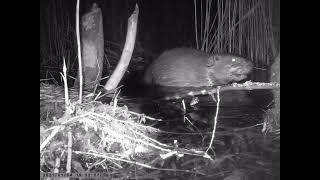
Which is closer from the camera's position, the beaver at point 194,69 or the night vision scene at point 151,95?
the night vision scene at point 151,95

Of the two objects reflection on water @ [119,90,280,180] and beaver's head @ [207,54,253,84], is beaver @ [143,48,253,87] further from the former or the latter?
reflection on water @ [119,90,280,180]

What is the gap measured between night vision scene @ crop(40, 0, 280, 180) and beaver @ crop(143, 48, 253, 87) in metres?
0.02

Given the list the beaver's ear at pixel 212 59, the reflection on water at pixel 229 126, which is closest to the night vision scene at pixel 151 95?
the reflection on water at pixel 229 126

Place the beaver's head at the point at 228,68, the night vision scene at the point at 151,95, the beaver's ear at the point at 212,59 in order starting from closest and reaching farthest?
the night vision scene at the point at 151,95 < the beaver's head at the point at 228,68 < the beaver's ear at the point at 212,59

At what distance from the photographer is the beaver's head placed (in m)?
2.37

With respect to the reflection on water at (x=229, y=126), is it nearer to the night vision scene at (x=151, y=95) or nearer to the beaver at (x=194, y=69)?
the night vision scene at (x=151, y=95)

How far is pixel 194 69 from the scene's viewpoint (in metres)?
3.13

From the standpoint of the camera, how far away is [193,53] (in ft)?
8.42

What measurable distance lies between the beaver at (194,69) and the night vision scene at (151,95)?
2 cm

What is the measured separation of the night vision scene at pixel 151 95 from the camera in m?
1.84

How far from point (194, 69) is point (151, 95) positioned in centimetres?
91

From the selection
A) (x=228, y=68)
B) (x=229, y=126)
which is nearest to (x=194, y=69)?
(x=228, y=68)
